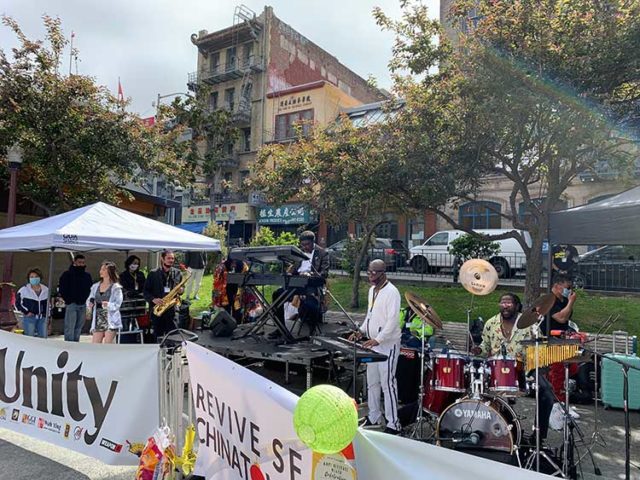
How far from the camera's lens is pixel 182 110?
27.5 m

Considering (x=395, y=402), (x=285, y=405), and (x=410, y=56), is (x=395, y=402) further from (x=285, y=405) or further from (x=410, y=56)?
(x=410, y=56)

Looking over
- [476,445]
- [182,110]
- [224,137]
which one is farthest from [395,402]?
[224,137]

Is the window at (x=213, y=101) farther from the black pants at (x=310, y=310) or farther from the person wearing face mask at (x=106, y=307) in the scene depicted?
the black pants at (x=310, y=310)

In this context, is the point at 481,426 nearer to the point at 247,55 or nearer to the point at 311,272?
the point at 311,272

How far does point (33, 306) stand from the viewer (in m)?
8.20

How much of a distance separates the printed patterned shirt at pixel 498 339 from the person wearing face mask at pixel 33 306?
24.2ft

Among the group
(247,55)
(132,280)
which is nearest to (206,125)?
(247,55)

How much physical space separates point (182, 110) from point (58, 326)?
2018 cm

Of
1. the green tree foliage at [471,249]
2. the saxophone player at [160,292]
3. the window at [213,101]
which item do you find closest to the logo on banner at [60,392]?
the saxophone player at [160,292]

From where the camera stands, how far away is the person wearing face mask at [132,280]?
918 cm

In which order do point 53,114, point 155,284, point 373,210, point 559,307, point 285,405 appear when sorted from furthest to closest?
point 373,210 → point 53,114 → point 155,284 → point 559,307 → point 285,405

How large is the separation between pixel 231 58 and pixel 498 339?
117 ft

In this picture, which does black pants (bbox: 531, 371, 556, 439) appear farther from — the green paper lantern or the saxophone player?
the saxophone player

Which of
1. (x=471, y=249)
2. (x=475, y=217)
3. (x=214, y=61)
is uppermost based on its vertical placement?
(x=214, y=61)
